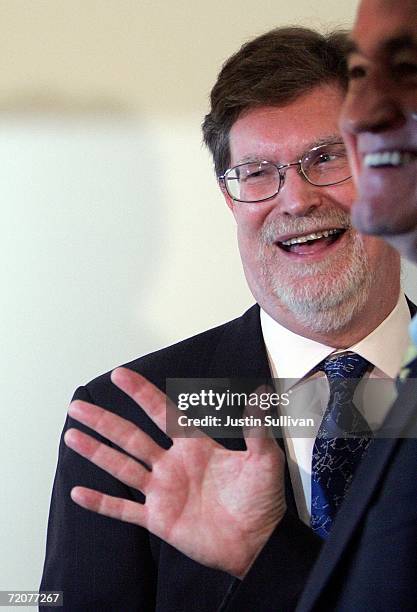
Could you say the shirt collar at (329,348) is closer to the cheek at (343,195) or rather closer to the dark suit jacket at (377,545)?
the cheek at (343,195)

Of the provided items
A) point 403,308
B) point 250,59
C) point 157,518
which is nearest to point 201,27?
point 250,59

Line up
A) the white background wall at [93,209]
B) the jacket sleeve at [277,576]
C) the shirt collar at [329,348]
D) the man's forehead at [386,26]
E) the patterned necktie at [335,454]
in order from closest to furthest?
1. the man's forehead at [386,26]
2. the jacket sleeve at [277,576]
3. the patterned necktie at [335,454]
4. the shirt collar at [329,348]
5. the white background wall at [93,209]

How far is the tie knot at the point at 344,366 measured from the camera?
1.19 m

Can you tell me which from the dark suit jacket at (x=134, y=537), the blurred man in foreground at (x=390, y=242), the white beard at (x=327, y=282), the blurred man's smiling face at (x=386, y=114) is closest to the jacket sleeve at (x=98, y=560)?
the dark suit jacket at (x=134, y=537)

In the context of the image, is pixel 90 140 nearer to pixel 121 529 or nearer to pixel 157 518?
pixel 121 529

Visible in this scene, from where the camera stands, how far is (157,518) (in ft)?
2.84

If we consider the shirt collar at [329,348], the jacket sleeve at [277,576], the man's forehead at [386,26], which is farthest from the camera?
the shirt collar at [329,348]

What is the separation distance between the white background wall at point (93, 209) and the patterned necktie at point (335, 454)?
0.44 metres

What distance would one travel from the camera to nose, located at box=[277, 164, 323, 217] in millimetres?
1222

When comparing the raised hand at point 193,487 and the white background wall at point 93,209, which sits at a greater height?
the white background wall at point 93,209

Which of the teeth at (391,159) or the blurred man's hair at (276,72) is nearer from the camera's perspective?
the teeth at (391,159)

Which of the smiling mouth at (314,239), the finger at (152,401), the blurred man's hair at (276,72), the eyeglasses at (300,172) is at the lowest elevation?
the finger at (152,401)

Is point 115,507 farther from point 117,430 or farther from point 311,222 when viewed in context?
point 311,222

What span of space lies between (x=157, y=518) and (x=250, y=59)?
646 mm
